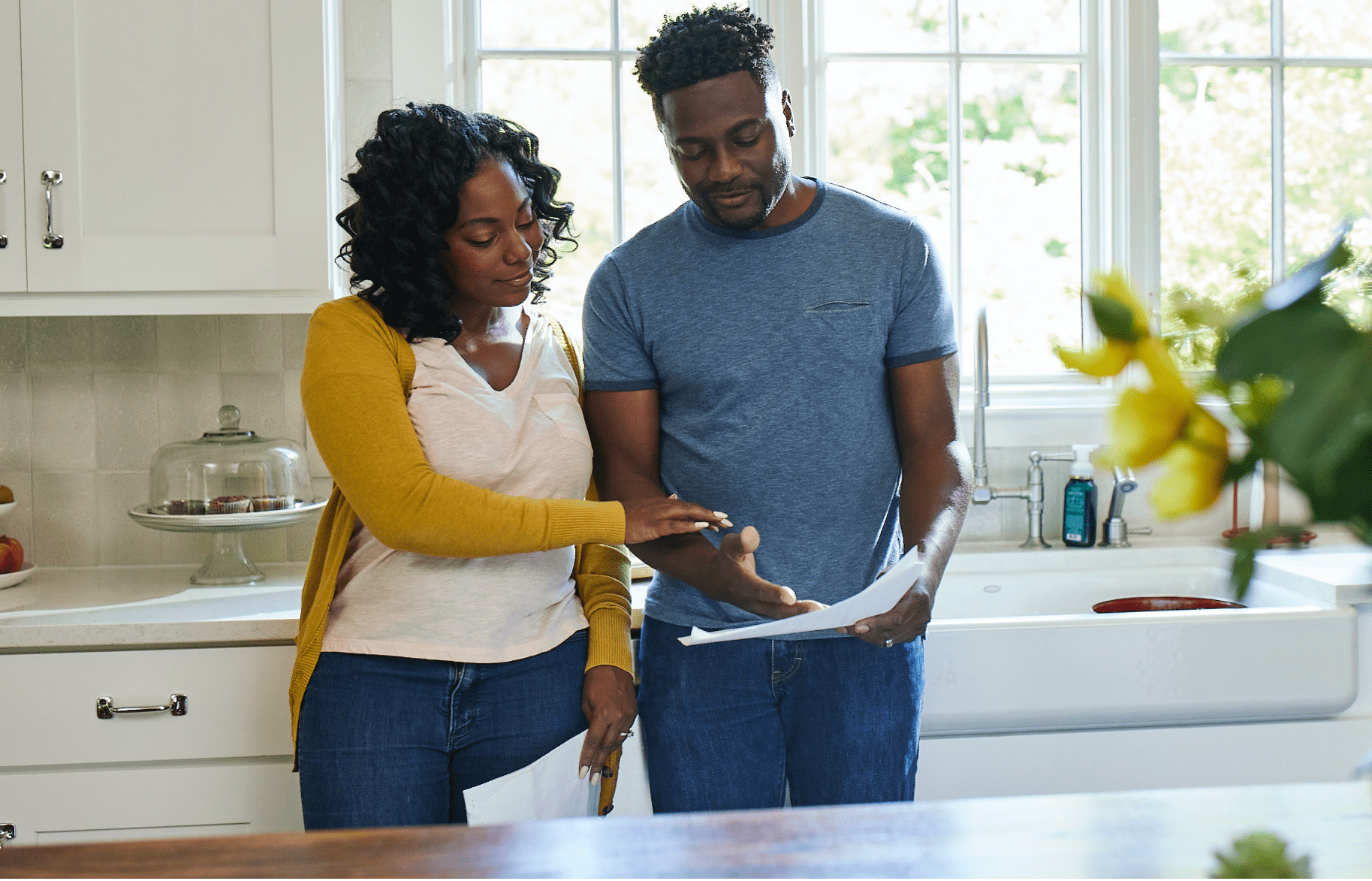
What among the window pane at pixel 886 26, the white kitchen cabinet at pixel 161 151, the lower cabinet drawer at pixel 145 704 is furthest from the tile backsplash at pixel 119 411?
the window pane at pixel 886 26

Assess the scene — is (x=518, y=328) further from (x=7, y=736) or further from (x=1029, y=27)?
(x=1029, y=27)

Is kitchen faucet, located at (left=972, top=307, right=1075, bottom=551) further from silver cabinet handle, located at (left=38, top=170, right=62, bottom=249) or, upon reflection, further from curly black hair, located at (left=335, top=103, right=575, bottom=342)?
silver cabinet handle, located at (left=38, top=170, right=62, bottom=249)

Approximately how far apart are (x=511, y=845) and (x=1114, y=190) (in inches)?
83.2

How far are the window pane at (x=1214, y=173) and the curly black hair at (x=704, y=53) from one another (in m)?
1.37

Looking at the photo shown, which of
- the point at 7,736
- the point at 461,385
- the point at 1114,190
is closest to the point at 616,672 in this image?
the point at 461,385

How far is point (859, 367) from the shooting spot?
142cm

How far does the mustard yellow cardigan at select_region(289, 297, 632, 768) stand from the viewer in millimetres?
1253

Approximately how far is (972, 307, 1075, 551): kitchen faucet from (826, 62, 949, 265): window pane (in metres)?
0.32

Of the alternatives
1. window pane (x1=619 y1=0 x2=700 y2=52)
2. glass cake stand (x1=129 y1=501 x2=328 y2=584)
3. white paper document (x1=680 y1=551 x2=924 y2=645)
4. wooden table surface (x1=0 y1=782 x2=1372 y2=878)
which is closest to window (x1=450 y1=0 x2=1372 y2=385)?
window pane (x1=619 y1=0 x2=700 y2=52)

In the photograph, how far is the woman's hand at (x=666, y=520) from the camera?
4.33 ft

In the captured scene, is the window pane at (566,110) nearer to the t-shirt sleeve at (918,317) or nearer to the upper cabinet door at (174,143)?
the upper cabinet door at (174,143)

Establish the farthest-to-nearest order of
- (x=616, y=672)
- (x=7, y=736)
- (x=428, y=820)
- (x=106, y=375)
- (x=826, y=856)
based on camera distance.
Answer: (x=106, y=375) → (x=7, y=736) → (x=616, y=672) → (x=428, y=820) → (x=826, y=856)

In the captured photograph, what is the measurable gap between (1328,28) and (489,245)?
6.85 ft

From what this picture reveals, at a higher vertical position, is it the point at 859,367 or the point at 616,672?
the point at 859,367
